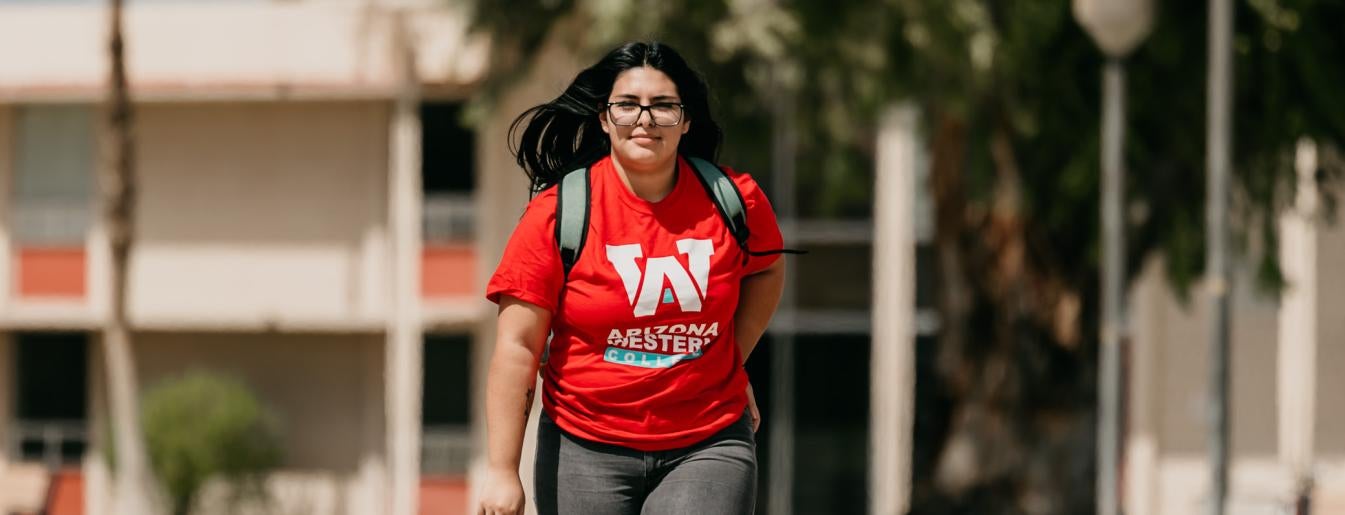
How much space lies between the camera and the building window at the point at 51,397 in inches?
1163

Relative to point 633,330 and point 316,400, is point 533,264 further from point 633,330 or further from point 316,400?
point 316,400

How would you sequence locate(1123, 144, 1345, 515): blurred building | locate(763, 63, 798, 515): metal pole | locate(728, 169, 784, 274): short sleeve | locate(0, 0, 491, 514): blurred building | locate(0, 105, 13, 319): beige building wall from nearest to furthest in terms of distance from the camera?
locate(728, 169, 784, 274): short sleeve, locate(1123, 144, 1345, 515): blurred building, locate(763, 63, 798, 515): metal pole, locate(0, 0, 491, 514): blurred building, locate(0, 105, 13, 319): beige building wall

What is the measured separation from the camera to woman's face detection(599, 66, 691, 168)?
4812 millimetres

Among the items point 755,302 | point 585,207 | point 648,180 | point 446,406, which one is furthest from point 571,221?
point 446,406

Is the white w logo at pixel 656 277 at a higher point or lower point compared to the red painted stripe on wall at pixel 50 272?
higher

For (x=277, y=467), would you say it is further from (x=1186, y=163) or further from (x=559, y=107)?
(x=559, y=107)

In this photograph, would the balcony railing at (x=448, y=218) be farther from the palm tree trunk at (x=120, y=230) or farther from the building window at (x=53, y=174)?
the palm tree trunk at (x=120, y=230)

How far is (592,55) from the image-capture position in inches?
598

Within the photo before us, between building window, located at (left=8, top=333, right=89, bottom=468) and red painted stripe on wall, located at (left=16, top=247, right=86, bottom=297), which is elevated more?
red painted stripe on wall, located at (left=16, top=247, right=86, bottom=297)

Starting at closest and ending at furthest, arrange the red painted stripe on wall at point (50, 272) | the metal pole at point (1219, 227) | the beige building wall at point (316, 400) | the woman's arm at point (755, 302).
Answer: the woman's arm at point (755, 302)
the metal pole at point (1219, 227)
the beige building wall at point (316, 400)
the red painted stripe on wall at point (50, 272)

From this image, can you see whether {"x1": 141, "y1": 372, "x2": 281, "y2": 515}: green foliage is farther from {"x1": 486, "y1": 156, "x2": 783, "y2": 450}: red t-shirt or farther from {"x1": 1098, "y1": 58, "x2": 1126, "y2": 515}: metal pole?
{"x1": 486, "y1": 156, "x2": 783, "y2": 450}: red t-shirt

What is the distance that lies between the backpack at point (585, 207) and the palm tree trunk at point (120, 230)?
62.4ft

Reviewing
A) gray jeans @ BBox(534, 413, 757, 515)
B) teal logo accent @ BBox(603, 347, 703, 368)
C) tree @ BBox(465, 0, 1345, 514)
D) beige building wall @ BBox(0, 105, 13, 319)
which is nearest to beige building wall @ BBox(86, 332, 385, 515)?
beige building wall @ BBox(0, 105, 13, 319)

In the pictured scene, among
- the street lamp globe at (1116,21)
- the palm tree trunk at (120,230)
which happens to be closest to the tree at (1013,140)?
the street lamp globe at (1116,21)
